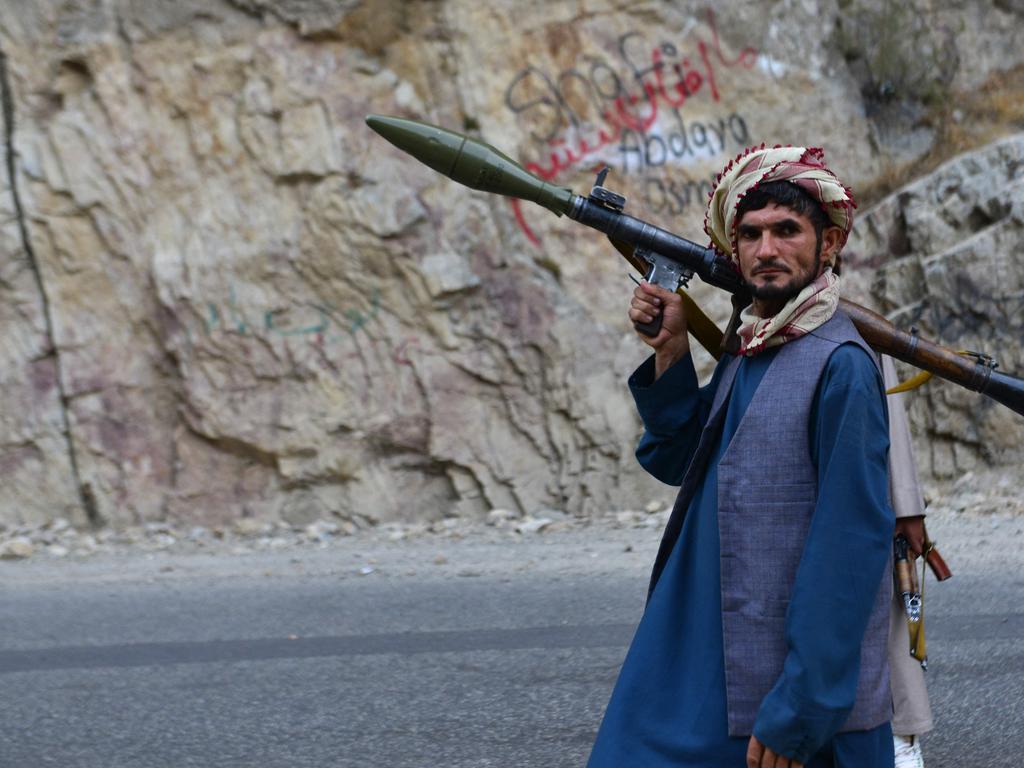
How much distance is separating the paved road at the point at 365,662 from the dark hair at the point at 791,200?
2.14 metres

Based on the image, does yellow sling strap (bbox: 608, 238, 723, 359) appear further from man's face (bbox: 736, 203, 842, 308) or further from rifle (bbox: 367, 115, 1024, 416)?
man's face (bbox: 736, 203, 842, 308)

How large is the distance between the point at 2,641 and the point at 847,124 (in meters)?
7.74

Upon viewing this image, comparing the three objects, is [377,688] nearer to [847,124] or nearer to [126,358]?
[126,358]

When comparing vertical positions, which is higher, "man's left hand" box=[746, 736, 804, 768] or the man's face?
the man's face

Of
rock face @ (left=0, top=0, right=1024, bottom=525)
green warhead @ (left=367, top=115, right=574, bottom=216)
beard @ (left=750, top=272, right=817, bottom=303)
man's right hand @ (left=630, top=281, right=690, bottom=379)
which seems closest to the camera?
beard @ (left=750, top=272, right=817, bottom=303)

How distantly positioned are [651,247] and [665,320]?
0.73 feet

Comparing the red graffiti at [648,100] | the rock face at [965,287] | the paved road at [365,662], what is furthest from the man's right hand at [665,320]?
the red graffiti at [648,100]

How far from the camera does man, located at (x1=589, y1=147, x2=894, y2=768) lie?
178 centimetres

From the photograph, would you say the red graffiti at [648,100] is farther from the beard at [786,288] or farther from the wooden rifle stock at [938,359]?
the beard at [786,288]

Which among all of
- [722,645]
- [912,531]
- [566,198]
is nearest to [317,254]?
[912,531]

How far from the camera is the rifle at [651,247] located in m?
2.32

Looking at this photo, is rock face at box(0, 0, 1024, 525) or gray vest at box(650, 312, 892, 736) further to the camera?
rock face at box(0, 0, 1024, 525)

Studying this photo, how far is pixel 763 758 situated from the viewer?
1.80 metres

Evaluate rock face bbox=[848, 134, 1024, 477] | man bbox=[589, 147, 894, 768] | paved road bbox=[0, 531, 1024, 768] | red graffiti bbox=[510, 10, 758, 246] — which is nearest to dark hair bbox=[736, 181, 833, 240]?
man bbox=[589, 147, 894, 768]
